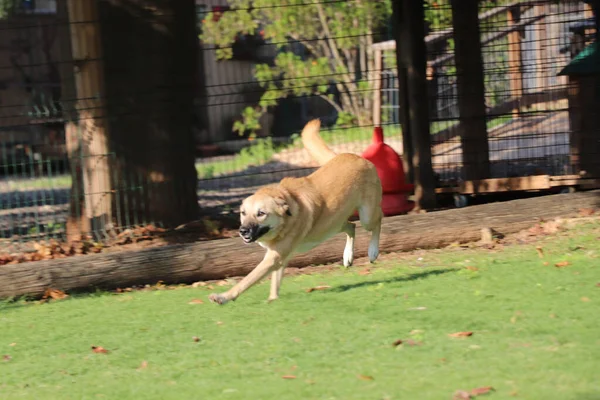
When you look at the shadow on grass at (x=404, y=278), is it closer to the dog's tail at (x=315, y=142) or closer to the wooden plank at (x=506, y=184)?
the dog's tail at (x=315, y=142)

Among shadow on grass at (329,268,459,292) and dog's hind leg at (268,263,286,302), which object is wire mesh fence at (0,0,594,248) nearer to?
dog's hind leg at (268,263,286,302)

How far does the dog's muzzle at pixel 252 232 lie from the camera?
580 cm

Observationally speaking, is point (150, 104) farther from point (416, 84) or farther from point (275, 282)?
point (275, 282)

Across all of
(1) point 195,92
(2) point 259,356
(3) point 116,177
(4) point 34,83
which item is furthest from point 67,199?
(4) point 34,83

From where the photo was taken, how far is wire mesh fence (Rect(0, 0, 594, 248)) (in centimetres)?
914

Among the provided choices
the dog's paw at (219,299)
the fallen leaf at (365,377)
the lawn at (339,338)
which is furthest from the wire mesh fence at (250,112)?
the fallen leaf at (365,377)

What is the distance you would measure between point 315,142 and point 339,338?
2674mm

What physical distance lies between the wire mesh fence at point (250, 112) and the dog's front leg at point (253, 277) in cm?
333

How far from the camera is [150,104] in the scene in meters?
9.29

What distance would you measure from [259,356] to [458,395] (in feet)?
4.53

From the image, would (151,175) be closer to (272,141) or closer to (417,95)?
(417,95)

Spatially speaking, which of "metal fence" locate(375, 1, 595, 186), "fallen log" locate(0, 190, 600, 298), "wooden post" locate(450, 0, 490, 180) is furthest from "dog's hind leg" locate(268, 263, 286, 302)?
"wooden post" locate(450, 0, 490, 180)

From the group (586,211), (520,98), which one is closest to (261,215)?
(586,211)

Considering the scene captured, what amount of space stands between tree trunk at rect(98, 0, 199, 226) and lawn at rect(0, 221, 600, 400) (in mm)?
2196
